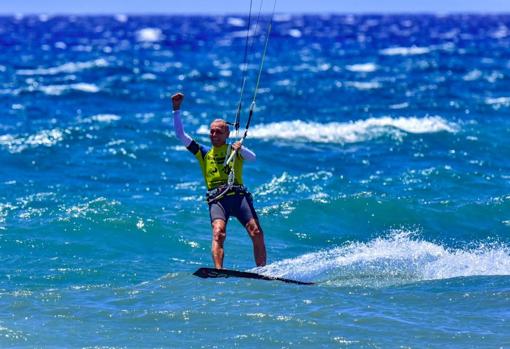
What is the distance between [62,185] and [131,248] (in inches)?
182

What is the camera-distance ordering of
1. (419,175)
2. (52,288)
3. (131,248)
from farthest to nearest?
(419,175) → (131,248) → (52,288)

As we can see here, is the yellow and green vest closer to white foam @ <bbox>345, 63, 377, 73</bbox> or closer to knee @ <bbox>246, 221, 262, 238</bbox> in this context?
knee @ <bbox>246, 221, 262, 238</bbox>

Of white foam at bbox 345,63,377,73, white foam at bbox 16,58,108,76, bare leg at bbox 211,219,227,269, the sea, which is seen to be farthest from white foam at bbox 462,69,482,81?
bare leg at bbox 211,219,227,269

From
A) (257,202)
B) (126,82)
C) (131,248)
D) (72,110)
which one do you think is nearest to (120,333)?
(131,248)

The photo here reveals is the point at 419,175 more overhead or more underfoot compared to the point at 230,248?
more overhead

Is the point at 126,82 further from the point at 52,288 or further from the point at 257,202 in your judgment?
the point at 52,288

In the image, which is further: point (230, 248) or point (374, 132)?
point (374, 132)

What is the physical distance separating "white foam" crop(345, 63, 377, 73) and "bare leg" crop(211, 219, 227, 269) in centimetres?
3354

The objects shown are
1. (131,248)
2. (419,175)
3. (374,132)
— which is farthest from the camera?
(374,132)

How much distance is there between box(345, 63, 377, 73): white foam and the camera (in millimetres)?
45438

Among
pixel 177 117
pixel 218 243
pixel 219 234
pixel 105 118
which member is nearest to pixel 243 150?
pixel 177 117

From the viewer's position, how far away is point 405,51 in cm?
5956

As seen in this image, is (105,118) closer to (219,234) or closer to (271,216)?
(271,216)

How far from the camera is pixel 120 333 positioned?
9914 mm
